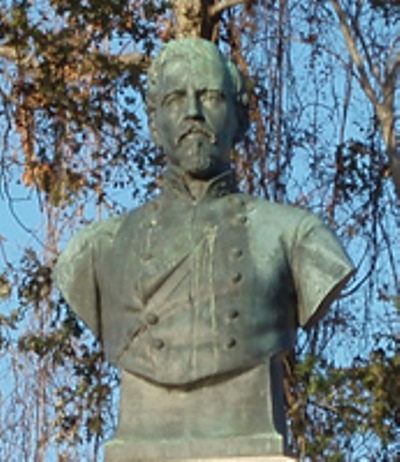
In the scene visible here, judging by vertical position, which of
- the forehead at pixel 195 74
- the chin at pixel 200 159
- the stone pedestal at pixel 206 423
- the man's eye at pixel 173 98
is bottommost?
the stone pedestal at pixel 206 423

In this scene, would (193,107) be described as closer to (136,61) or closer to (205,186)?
(205,186)

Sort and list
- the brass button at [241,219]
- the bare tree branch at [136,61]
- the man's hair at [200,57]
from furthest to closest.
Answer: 1. the bare tree branch at [136,61]
2. the man's hair at [200,57]
3. the brass button at [241,219]

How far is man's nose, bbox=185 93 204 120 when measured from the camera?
5652 millimetres

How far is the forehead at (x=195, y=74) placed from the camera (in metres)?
5.70

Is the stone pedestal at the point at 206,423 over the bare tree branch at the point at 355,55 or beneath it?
beneath

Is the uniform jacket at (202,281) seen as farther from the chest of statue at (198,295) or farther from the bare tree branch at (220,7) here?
the bare tree branch at (220,7)

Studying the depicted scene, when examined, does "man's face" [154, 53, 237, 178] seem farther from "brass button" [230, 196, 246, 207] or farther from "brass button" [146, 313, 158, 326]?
"brass button" [146, 313, 158, 326]

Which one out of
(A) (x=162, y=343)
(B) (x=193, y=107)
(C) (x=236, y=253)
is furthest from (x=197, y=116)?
(A) (x=162, y=343)

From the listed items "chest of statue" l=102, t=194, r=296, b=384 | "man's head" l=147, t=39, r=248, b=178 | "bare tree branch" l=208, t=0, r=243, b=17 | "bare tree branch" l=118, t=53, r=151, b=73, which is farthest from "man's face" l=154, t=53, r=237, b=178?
"bare tree branch" l=208, t=0, r=243, b=17

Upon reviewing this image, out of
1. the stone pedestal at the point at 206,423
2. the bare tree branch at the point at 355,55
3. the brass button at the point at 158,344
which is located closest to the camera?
the stone pedestal at the point at 206,423

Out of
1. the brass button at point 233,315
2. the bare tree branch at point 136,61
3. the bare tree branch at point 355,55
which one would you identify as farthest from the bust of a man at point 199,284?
the bare tree branch at point 355,55

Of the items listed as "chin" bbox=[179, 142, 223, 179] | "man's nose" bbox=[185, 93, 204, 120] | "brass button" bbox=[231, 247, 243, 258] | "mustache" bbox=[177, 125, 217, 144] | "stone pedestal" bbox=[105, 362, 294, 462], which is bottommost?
"stone pedestal" bbox=[105, 362, 294, 462]

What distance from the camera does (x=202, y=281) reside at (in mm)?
5535

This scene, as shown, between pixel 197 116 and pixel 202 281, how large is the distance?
0.47 metres
